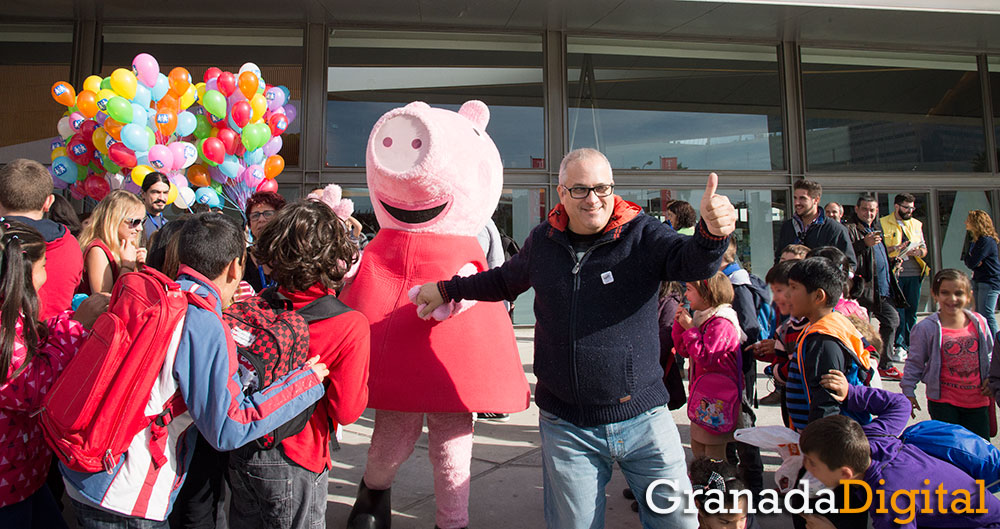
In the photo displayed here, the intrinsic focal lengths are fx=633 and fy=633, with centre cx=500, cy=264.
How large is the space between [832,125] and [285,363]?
32.6 feet

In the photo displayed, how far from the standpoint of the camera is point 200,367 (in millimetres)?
1747

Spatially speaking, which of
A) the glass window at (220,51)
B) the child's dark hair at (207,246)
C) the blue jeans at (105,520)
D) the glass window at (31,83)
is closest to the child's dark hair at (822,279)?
the child's dark hair at (207,246)

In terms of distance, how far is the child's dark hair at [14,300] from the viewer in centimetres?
186

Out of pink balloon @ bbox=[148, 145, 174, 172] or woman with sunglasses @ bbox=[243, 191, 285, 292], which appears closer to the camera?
Answer: woman with sunglasses @ bbox=[243, 191, 285, 292]

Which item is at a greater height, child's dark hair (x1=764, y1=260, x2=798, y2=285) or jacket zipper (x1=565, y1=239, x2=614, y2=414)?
child's dark hair (x1=764, y1=260, x2=798, y2=285)

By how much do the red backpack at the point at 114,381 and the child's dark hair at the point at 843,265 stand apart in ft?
8.85

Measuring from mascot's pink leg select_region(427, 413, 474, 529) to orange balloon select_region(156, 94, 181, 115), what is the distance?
13.8 ft

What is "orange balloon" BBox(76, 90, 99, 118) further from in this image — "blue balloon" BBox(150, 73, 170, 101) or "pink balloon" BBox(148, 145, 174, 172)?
"pink balloon" BBox(148, 145, 174, 172)

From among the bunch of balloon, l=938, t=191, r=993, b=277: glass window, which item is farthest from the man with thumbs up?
l=938, t=191, r=993, b=277: glass window

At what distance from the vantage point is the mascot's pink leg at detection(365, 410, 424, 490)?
109 inches

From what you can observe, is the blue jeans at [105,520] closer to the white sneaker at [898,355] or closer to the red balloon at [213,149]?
the red balloon at [213,149]

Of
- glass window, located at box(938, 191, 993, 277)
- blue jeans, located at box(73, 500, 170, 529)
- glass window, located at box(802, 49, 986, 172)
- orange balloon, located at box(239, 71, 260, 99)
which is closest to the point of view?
blue jeans, located at box(73, 500, 170, 529)

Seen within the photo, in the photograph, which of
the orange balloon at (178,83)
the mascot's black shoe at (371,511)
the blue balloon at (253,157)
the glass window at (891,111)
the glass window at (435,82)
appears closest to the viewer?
the mascot's black shoe at (371,511)

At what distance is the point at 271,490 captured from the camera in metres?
1.98
